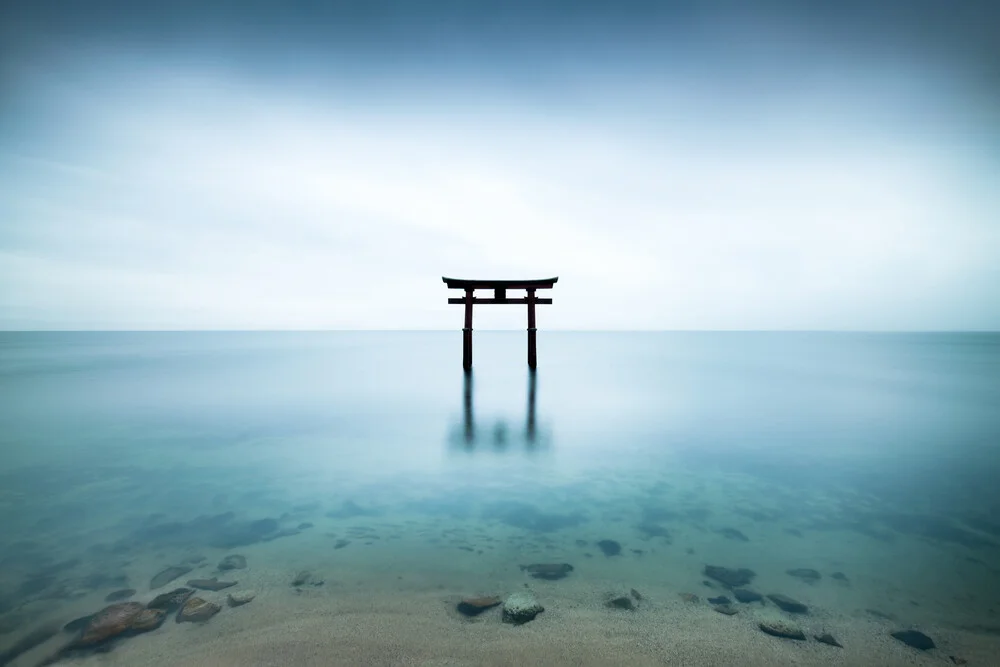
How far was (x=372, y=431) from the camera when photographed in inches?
487

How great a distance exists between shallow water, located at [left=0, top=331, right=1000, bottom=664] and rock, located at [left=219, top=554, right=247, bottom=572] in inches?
4.3

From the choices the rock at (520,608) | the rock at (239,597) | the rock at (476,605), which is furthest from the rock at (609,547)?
the rock at (239,597)

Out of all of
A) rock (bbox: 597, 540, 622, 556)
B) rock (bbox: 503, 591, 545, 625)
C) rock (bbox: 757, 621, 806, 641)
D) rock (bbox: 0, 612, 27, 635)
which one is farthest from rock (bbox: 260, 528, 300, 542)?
rock (bbox: 757, 621, 806, 641)

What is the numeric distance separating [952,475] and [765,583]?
709cm

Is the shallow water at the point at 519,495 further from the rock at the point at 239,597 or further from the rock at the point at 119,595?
the rock at the point at 239,597

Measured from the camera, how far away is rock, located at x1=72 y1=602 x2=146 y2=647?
3441 millimetres

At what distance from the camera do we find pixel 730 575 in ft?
14.9

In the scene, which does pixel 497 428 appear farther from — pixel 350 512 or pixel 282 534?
pixel 282 534

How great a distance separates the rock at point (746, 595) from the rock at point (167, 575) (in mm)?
5270

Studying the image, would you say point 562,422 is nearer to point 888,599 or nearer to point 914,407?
point 888,599

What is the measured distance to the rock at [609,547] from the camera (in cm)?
507

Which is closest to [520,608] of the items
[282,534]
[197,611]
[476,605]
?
[476,605]

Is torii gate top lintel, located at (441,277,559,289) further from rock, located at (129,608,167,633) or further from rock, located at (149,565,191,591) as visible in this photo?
rock, located at (129,608,167,633)

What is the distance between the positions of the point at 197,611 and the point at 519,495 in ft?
14.3
